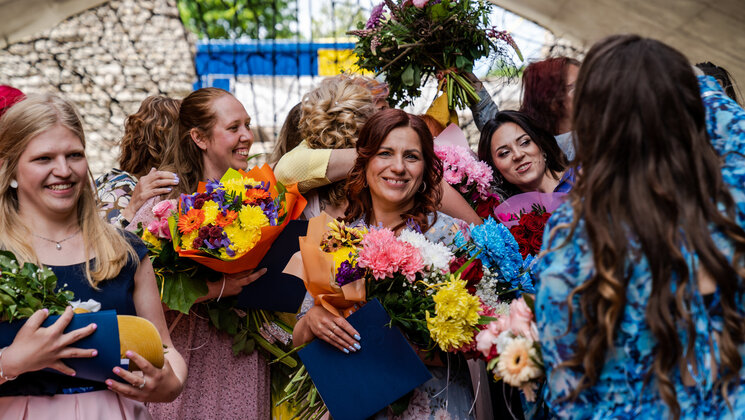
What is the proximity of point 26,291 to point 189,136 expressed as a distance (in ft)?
5.43

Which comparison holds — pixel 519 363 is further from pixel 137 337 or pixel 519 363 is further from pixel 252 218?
pixel 252 218

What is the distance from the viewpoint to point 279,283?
125 inches

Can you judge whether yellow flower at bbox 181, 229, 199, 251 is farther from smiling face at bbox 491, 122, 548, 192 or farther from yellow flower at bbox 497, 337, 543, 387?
smiling face at bbox 491, 122, 548, 192

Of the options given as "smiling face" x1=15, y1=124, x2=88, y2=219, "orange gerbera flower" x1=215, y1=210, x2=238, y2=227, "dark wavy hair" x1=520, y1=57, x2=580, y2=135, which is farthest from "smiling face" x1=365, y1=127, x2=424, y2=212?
"smiling face" x1=15, y1=124, x2=88, y2=219

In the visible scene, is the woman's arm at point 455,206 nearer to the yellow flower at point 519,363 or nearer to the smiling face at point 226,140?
the smiling face at point 226,140

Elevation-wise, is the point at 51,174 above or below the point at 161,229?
above

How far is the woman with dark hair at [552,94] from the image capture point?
13.0 feet

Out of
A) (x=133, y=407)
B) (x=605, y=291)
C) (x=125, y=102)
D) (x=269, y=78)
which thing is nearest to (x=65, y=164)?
(x=133, y=407)

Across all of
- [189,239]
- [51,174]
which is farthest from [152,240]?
[51,174]

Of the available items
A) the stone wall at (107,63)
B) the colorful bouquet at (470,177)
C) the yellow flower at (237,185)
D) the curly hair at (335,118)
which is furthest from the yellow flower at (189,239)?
the stone wall at (107,63)

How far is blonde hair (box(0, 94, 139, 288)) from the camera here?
2.39m

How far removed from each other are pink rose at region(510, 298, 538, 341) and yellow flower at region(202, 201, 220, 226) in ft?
4.53

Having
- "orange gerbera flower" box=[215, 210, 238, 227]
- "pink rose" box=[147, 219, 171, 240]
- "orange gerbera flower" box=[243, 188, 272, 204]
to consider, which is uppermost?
"orange gerbera flower" box=[243, 188, 272, 204]

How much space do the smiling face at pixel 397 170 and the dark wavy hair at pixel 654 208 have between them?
1.38 metres
